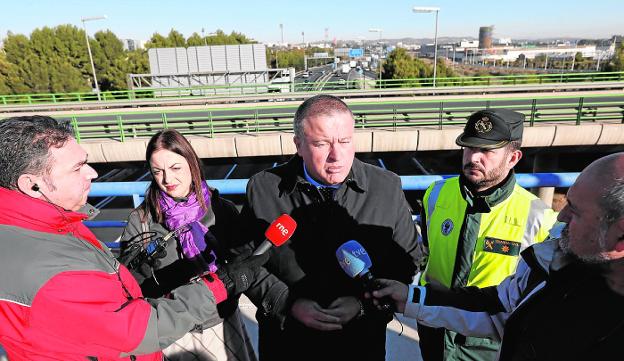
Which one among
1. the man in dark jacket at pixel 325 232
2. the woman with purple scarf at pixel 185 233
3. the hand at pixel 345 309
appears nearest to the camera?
the hand at pixel 345 309

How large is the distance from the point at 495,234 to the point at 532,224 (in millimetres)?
197

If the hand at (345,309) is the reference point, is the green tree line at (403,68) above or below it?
above

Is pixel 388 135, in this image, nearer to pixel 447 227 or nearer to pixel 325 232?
pixel 447 227

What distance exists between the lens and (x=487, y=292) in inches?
72.4

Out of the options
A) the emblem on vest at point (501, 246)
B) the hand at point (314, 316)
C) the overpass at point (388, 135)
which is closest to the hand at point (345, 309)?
the hand at point (314, 316)

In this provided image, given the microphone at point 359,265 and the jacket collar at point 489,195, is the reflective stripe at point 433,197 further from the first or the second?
the microphone at point 359,265

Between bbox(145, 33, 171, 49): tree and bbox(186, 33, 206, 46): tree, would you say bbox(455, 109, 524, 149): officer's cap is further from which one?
bbox(186, 33, 206, 46): tree

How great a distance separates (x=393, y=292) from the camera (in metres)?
1.78

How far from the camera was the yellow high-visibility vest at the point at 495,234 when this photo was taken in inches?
83.3

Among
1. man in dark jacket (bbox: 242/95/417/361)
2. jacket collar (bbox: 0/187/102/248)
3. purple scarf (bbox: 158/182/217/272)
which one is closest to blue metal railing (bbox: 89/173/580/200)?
purple scarf (bbox: 158/182/217/272)

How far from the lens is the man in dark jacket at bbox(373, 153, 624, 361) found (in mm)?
1201

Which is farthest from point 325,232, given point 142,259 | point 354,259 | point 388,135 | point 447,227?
point 388,135

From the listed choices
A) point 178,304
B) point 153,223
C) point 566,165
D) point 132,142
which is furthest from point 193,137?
point 566,165

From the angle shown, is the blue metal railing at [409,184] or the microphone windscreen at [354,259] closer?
the microphone windscreen at [354,259]
